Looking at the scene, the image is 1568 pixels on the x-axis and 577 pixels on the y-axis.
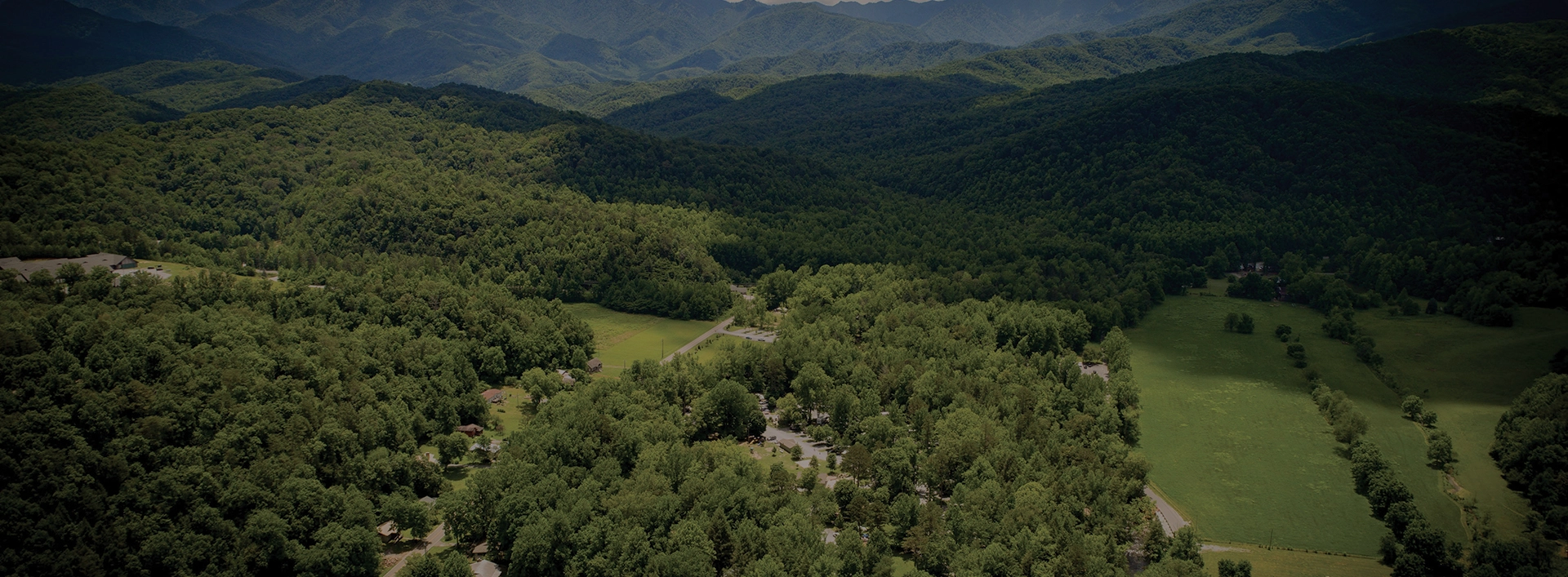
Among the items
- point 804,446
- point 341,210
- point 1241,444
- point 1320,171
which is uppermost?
point 341,210

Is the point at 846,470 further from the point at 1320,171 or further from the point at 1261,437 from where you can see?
the point at 1320,171

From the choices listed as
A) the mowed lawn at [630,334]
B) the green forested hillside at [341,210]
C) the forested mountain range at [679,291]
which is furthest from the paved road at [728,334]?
the forested mountain range at [679,291]

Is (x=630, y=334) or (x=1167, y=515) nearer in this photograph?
(x=1167, y=515)

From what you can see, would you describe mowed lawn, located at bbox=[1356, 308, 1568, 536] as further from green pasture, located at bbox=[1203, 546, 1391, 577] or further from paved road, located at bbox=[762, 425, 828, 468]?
paved road, located at bbox=[762, 425, 828, 468]

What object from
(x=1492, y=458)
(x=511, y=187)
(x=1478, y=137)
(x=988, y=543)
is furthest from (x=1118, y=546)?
(x=1478, y=137)

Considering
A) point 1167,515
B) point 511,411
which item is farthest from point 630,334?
point 1167,515

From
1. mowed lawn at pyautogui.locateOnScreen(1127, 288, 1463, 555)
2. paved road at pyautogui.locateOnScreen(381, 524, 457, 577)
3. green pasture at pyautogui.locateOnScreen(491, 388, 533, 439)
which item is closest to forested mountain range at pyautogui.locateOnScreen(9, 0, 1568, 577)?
paved road at pyautogui.locateOnScreen(381, 524, 457, 577)

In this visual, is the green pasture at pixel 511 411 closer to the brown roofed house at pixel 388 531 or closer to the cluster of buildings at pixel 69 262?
the brown roofed house at pixel 388 531
